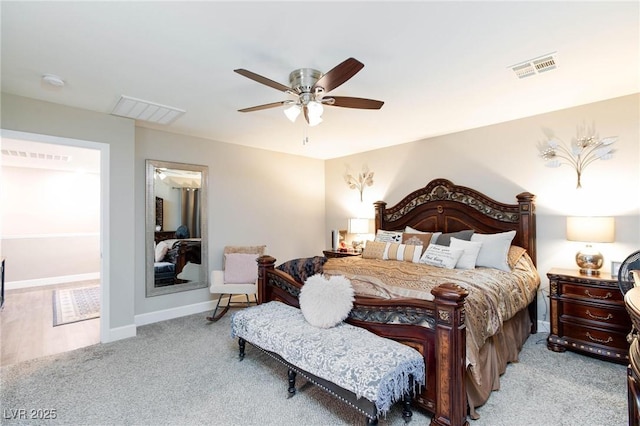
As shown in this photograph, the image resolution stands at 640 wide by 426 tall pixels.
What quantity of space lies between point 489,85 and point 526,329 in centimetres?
267

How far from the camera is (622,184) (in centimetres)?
308

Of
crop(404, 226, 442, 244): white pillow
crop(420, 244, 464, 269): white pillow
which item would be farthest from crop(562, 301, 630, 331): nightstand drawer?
crop(404, 226, 442, 244): white pillow

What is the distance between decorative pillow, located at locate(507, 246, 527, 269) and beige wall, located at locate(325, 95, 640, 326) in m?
0.33

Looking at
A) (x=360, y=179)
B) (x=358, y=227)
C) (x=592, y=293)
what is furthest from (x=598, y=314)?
(x=360, y=179)

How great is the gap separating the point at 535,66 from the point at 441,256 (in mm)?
1928

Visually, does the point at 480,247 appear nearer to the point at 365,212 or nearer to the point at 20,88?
the point at 365,212

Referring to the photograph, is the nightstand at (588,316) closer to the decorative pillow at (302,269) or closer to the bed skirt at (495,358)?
the bed skirt at (495,358)

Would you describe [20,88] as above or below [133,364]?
above

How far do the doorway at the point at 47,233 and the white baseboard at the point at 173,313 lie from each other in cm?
50

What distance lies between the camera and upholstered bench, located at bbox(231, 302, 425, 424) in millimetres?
1720

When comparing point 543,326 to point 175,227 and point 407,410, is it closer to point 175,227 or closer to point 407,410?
point 407,410

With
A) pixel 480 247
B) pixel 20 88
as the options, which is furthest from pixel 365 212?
pixel 20 88

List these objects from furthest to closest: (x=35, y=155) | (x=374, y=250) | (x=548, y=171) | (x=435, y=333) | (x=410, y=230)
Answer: (x=35, y=155)
(x=410, y=230)
(x=374, y=250)
(x=548, y=171)
(x=435, y=333)

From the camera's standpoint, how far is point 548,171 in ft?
11.5
